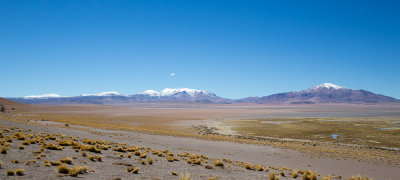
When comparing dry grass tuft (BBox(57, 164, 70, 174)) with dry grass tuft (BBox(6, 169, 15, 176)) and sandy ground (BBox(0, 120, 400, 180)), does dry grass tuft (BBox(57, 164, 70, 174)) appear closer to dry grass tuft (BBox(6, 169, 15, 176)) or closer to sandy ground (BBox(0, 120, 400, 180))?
sandy ground (BBox(0, 120, 400, 180))

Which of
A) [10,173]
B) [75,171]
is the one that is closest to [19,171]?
[10,173]

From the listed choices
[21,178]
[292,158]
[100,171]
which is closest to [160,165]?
[100,171]

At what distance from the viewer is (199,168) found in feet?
44.2

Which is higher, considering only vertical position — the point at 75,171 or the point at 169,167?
the point at 75,171

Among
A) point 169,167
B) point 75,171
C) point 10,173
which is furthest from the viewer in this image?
point 169,167

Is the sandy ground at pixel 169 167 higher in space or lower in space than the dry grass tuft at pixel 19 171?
lower

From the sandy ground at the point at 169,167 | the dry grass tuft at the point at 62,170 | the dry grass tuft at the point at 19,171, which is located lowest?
the sandy ground at the point at 169,167

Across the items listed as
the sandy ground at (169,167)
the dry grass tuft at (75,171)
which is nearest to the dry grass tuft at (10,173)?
the sandy ground at (169,167)

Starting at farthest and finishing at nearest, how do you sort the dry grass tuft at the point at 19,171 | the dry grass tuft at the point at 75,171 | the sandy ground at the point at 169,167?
the sandy ground at the point at 169,167, the dry grass tuft at the point at 75,171, the dry grass tuft at the point at 19,171

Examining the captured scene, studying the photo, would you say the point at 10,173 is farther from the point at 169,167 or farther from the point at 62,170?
the point at 169,167

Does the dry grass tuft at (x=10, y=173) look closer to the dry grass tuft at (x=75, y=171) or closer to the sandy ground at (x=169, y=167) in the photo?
the sandy ground at (x=169, y=167)

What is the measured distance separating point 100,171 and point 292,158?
16095mm

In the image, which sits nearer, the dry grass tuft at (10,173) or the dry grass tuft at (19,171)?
the dry grass tuft at (10,173)

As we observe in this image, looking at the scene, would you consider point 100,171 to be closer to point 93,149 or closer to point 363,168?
point 93,149
